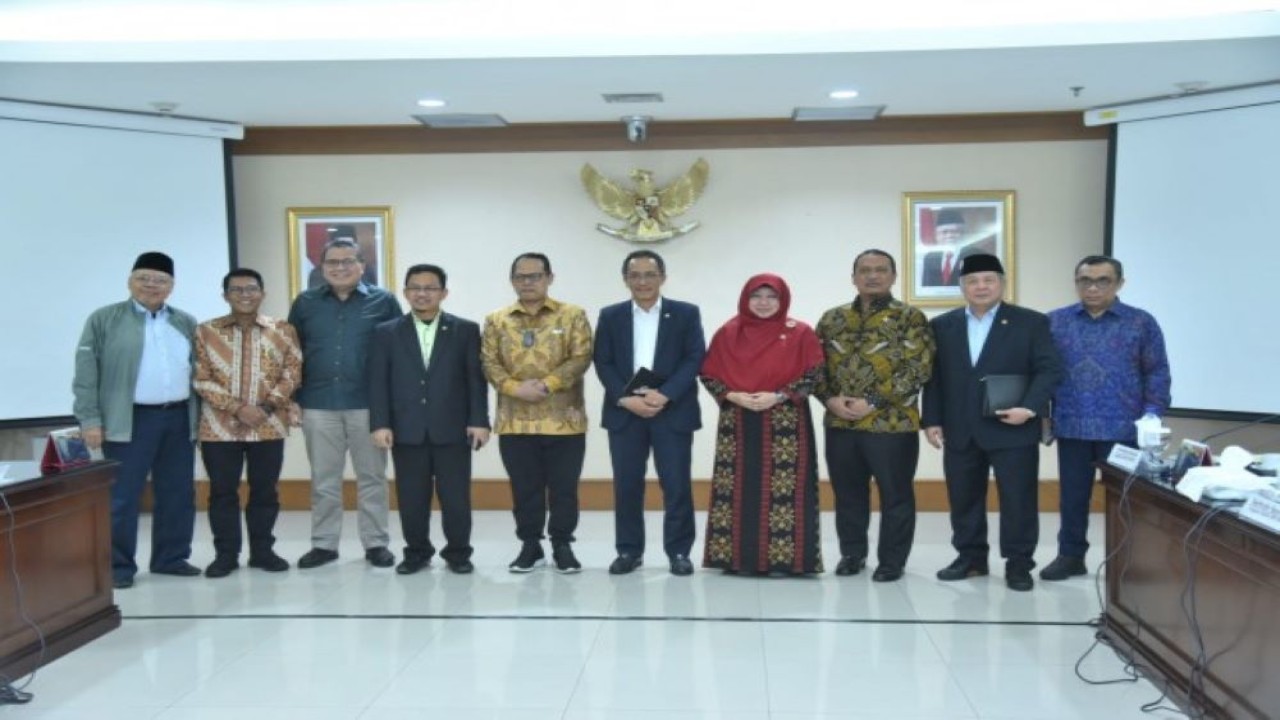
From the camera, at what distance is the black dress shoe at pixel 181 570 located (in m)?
4.80

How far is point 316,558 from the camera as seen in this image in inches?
195

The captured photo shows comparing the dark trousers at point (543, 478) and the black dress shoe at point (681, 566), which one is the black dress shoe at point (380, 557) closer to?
the dark trousers at point (543, 478)

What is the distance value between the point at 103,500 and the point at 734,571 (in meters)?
2.55

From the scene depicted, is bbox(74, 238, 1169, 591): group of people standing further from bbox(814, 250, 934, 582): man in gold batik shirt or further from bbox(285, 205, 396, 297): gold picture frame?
bbox(285, 205, 396, 297): gold picture frame

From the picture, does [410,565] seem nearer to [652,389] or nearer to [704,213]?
[652,389]

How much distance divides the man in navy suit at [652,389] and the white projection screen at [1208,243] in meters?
2.71

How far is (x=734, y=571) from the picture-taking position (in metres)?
Answer: 4.68

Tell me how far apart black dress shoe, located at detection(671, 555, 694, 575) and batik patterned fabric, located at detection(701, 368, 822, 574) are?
0.52ft

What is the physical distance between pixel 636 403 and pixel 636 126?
2.13 m

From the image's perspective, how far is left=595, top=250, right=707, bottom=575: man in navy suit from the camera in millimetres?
4656

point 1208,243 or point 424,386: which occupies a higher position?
point 1208,243

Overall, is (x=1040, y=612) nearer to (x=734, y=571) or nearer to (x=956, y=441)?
(x=956, y=441)

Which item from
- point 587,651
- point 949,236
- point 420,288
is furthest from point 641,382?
point 949,236

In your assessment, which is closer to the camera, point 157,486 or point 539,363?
point 539,363
